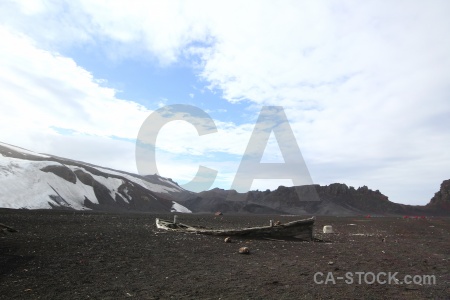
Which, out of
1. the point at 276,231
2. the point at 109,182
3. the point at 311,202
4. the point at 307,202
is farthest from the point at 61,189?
the point at 311,202

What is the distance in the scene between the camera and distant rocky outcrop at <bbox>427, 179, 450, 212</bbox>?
15438 cm

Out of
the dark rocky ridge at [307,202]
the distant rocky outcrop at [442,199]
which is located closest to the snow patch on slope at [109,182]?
the dark rocky ridge at [307,202]

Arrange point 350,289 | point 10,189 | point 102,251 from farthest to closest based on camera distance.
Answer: point 10,189
point 102,251
point 350,289

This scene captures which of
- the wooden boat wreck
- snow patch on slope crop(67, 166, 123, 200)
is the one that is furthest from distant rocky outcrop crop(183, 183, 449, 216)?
the wooden boat wreck

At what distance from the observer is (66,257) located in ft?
34.7

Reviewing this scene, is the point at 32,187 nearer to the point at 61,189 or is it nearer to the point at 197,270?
the point at 61,189

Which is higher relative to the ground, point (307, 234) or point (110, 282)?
point (307, 234)

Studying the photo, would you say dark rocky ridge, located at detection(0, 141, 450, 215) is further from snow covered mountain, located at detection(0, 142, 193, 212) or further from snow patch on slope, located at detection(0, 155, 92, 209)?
snow patch on slope, located at detection(0, 155, 92, 209)

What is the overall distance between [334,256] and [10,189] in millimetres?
60545

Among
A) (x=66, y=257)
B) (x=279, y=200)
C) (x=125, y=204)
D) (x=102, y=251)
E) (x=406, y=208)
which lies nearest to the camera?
(x=66, y=257)

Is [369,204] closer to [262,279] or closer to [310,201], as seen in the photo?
[310,201]

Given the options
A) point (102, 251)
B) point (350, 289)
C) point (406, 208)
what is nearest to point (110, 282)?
point (102, 251)

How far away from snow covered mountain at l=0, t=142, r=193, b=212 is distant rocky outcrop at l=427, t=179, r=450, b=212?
12219cm

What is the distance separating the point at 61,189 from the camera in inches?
2778
